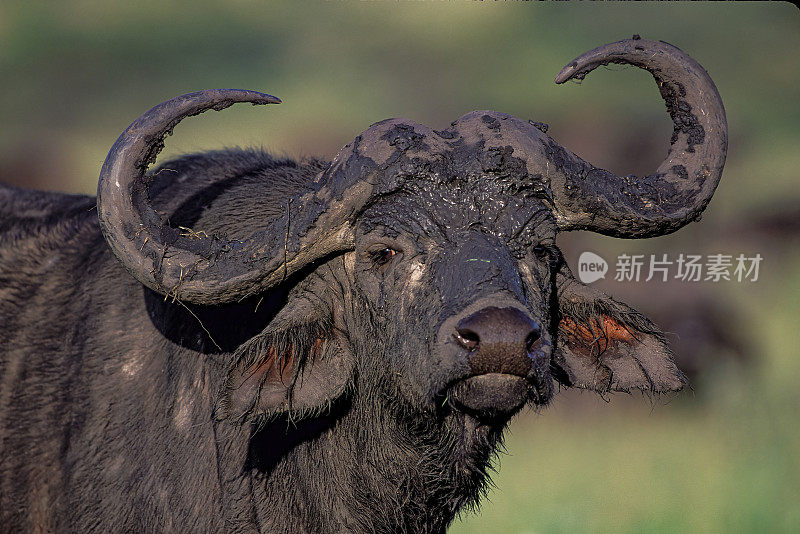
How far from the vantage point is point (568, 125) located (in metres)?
10.9

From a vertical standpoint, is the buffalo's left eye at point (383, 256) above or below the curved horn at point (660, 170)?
below

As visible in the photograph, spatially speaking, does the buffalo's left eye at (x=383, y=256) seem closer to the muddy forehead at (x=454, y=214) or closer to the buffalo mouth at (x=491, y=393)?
the muddy forehead at (x=454, y=214)

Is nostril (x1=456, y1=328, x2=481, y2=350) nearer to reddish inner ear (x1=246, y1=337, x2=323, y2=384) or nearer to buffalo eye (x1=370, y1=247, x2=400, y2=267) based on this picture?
buffalo eye (x1=370, y1=247, x2=400, y2=267)

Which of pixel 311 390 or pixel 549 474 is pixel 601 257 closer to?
pixel 549 474

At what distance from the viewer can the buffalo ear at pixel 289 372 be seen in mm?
3398

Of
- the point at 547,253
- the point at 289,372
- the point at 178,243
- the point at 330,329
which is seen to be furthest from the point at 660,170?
the point at 178,243

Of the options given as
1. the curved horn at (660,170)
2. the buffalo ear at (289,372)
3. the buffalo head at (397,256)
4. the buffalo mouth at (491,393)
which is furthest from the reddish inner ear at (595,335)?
the buffalo ear at (289,372)

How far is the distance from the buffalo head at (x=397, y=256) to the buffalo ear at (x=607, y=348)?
→ 0.70ft

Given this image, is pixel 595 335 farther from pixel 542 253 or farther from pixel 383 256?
pixel 383 256

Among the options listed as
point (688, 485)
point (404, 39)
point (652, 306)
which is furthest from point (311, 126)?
point (688, 485)

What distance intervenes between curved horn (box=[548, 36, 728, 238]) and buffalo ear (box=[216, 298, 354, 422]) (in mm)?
1160

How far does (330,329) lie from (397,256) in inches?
20.0

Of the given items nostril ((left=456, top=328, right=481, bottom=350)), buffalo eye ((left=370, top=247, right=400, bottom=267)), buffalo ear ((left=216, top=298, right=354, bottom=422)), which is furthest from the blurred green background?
nostril ((left=456, top=328, right=481, bottom=350))

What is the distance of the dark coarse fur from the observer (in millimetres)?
3678
